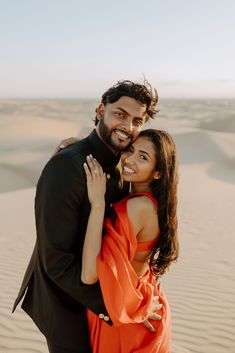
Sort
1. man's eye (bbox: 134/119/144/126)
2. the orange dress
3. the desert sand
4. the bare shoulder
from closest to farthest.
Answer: the orange dress, the bare shoulder, man's eye (bbox: 134/119/144/126), the desert sand

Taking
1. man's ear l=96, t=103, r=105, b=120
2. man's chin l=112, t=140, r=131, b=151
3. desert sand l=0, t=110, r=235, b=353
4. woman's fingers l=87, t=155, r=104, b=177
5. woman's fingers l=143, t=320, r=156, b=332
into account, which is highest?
man's ear l=96, t=103, r=105, b=120

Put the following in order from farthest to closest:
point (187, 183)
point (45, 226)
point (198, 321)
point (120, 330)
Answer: point (187, 183) → point (198, 321) → point (120, 330) → point (45, 226)

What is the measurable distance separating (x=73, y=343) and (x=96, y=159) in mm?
1098

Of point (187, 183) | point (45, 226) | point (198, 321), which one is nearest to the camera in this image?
point (45, 226)

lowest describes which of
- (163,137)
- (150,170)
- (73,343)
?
(73,343)

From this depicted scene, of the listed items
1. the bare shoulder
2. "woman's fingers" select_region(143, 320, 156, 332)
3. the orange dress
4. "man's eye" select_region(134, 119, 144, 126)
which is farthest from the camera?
"man's eye" select_region(134, 119, 144, 126)

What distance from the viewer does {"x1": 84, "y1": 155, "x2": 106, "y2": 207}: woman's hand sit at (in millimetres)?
2496

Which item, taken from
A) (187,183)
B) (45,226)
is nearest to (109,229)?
(45,226)

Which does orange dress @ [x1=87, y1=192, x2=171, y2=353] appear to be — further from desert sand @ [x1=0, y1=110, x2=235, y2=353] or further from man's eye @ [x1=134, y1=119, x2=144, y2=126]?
desert sand @ [x1=0, y1=110, x2=235, y2=353]

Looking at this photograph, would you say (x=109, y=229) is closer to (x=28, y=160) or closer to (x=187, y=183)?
(x=187, y=183)

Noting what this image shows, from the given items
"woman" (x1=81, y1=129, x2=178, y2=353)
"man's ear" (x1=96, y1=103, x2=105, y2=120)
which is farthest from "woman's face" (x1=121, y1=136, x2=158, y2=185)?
"man's ear" (x1=96, y1=103, x2=105, y2=120)

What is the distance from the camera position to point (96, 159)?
8.76 ft

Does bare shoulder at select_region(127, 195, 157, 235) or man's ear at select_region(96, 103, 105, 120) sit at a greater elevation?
man's ear at select_region(96, 103, 105, 120)

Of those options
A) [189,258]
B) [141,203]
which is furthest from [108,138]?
[189,258]
